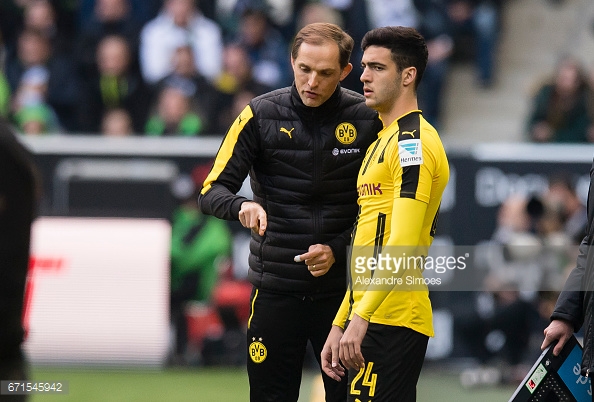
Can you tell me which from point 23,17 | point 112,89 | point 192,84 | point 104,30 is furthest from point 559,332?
point 23,17

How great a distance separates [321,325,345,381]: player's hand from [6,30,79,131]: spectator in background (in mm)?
7333

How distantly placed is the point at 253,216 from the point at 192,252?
17.3 ft

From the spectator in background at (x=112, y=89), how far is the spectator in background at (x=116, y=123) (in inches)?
4.8

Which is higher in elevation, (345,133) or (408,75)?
(408,75)

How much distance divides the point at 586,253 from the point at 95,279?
6.01 metres

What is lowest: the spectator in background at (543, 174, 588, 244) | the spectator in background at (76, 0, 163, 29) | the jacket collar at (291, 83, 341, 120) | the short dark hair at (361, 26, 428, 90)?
the spectator in background at (543, 174, 588, 244)

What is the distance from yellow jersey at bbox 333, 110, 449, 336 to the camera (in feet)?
14.8

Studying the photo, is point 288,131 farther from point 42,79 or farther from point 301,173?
point 42,79

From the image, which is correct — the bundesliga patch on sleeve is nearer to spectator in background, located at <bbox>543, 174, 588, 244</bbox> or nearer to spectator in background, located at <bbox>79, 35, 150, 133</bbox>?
spectator in background, located at <bbox>543, 174, 588, 244</bbox>

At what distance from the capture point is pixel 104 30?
1224 centimetres

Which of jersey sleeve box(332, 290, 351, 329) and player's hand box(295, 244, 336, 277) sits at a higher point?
player's hand box(295, 244, 336, 277)

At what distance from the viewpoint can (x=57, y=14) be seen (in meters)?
12.7

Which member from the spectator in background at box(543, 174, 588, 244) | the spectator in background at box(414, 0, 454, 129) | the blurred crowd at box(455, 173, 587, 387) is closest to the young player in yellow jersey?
the blurred crowd at box(455, 173, 587, 387)

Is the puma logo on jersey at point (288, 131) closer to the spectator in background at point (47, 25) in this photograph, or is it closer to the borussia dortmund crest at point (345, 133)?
the borussia dortmund crest at point (345, 133)
